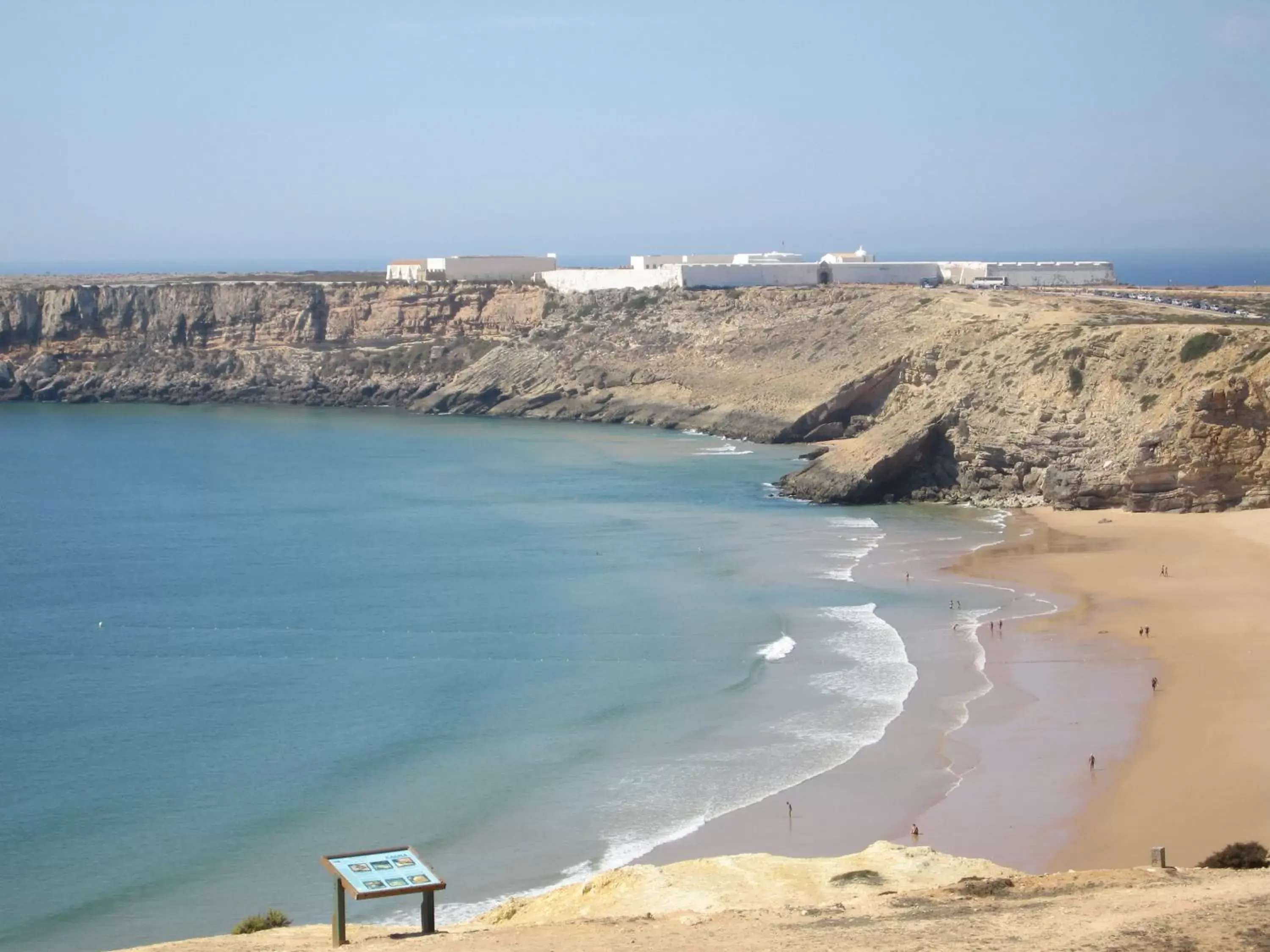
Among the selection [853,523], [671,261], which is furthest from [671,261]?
[853,523]

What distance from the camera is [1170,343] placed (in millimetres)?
41094

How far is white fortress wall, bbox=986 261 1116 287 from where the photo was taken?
72250 millimetres

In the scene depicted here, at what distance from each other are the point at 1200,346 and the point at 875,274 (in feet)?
115

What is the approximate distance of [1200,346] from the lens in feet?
132

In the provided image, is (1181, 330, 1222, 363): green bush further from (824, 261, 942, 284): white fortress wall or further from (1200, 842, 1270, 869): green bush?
(824, 261, 942, 284): white fortress wall

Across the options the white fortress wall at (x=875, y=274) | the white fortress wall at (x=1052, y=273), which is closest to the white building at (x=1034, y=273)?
the white fortress wall at (x=1052, y=273)

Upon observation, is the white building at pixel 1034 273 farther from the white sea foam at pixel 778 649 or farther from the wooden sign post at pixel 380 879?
the wooden sign post at pixel 380 879

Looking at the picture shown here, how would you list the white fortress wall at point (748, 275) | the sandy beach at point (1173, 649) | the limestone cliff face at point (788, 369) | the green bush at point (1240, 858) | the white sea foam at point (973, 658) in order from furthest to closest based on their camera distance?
the white fortress wall at point (748, 275) < the limestone cliff face at point (788, 369) < the white sea foam at point (973, 658) < the sandy beach at point (1173, 649) < the green bush at point (1240, 858)

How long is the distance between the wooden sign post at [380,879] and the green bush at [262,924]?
1656 mm

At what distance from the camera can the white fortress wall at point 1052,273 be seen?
237ft

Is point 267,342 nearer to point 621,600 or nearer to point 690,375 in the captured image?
point 690,375

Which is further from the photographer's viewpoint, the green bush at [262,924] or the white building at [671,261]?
the white building at [671,261]

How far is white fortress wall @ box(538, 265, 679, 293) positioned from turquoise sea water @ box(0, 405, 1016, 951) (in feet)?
91.3

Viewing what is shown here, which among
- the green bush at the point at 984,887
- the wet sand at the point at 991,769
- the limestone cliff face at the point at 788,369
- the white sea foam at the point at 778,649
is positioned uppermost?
the limestone cliff face at the point at 788,369
